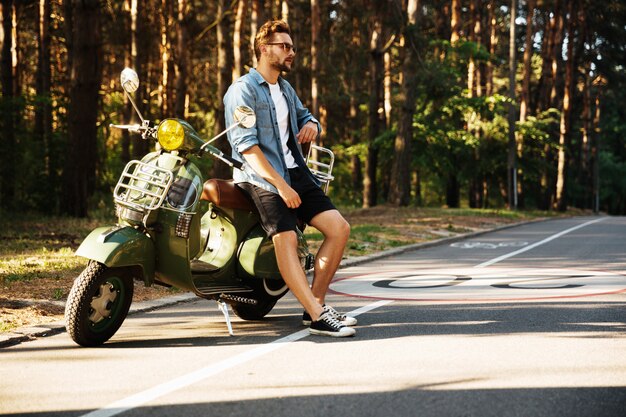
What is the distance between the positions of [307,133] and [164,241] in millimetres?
1343

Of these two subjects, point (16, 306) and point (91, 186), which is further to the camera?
point (91, 186)

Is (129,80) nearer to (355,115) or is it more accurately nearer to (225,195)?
(225,195)

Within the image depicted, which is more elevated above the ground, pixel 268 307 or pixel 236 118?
pixel 236 118

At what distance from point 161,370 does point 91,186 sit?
18.5 metres

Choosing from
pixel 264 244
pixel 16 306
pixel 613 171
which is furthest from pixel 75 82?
pixel 613 171

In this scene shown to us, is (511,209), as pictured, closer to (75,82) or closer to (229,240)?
(75,82)

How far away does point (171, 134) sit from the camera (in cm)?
660

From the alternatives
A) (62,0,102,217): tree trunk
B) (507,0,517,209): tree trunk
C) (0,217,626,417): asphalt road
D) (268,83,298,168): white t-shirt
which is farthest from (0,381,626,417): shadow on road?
(507,0,517,209): tree trunk

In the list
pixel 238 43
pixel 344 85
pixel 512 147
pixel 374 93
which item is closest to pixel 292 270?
pixel 238 43

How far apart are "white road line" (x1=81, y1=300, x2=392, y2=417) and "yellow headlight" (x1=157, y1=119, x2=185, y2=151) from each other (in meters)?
1.46

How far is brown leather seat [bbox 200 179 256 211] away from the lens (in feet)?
23.2

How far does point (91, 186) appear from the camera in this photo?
2362 cm

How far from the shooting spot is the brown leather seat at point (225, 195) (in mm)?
7070

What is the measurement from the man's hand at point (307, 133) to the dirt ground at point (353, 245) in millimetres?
2448
